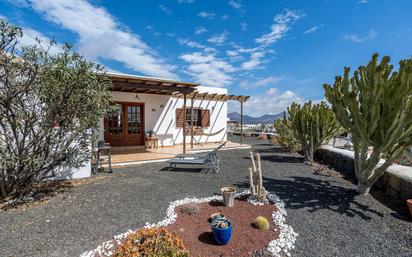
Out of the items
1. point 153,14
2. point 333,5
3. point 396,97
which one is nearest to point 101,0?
point 153,14

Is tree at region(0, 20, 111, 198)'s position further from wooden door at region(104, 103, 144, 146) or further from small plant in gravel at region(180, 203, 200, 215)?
wooden door at region(104, 103, 144, 146)

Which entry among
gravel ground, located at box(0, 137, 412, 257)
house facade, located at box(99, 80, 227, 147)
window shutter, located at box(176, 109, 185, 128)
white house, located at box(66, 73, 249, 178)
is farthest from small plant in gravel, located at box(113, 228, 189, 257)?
window shutter, located at box(176, 109, 185, 128)

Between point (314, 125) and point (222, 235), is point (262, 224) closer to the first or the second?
point (222, 235)

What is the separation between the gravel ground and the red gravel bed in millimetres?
420

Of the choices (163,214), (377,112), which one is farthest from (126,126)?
(377,112)

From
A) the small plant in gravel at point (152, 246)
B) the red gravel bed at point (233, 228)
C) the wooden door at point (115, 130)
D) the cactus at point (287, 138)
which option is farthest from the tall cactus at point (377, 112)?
the wooden door at point (115, 130)

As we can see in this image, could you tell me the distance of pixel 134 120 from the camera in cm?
1077

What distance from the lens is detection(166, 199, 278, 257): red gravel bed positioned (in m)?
2.70

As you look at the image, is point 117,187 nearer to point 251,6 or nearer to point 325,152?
point 325,152

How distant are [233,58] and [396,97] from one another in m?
11.3

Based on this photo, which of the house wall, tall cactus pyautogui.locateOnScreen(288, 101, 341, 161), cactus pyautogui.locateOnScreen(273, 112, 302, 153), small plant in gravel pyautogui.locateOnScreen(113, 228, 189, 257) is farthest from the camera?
the house wall

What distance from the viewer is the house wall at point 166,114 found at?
35.3ft

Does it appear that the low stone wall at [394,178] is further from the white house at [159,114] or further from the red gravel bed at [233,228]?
the white house at [159,114]

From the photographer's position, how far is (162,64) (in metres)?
16.6
